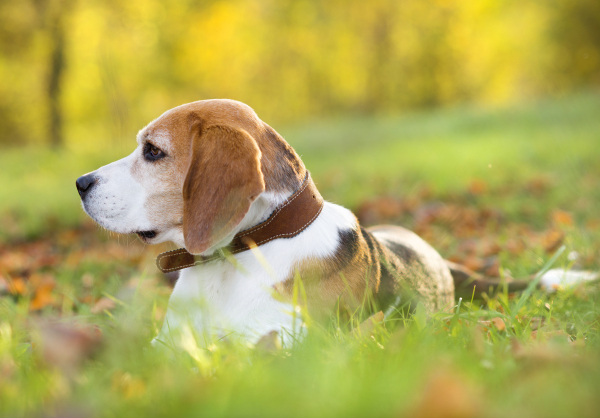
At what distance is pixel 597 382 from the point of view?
140 cm

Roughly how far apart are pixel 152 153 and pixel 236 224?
717mm

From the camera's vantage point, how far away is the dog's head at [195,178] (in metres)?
2.21

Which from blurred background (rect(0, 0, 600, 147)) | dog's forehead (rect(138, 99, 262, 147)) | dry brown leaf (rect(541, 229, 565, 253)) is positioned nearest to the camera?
dog's forehead (rect(138, 99, 262, 147))

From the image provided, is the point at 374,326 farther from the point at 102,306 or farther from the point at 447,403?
the point at 102,306

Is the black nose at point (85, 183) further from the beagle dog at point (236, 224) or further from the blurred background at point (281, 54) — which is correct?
the blurred background at point (281, 54)

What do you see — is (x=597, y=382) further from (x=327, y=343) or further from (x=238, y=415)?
(x=238, y=415)

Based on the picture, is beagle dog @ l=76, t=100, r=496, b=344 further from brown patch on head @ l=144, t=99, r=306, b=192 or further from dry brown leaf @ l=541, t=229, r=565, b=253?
dry brown leaf @ l=541, t=229, r=565, b=253

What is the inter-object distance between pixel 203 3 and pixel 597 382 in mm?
20169

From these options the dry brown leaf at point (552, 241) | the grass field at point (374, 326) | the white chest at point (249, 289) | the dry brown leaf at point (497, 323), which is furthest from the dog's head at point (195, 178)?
the dry brown leaf at point (552, 241)

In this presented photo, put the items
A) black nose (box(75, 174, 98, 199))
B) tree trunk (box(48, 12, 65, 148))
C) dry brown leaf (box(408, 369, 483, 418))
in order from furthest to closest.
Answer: tree trunk (box(48, 12, 65, 148)), black nose (box(75, 174, 98, 199)), dry brown leaf (box(408, 369, 483, 418))

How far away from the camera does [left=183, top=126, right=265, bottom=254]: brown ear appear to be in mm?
2189

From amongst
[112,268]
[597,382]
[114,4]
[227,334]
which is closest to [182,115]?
[227,334]

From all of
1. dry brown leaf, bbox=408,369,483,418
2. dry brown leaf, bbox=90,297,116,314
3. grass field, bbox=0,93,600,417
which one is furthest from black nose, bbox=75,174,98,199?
dry brown leaf, bbox=408,369,483,418

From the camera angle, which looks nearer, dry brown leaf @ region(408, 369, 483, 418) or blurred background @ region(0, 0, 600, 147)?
dry brown leaf @ region(408, 369, 483, 418)
